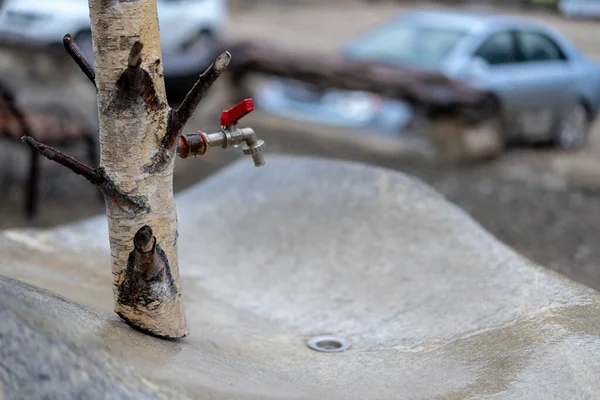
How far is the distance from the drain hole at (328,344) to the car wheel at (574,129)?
6.63 m

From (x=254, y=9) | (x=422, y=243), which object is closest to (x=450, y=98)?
(x=422, y=243)

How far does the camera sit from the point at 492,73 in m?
8.09

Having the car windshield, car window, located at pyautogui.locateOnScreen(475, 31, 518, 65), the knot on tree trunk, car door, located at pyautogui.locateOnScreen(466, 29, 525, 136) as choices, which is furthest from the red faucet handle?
car window, located at pyautogui.locateOnScreen(475, 31, 518, 65)

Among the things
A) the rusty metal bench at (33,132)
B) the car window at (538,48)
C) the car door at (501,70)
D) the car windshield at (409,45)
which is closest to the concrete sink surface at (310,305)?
the rusty metal bench at (33,132)

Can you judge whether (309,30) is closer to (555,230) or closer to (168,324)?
(555,230)

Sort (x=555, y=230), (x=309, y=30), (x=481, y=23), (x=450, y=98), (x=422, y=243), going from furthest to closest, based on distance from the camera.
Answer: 1. (x=309, y=30)
2. (x=481, y=23)
3. (x=450, y=98)
4. (x=555, y=230)
5. (x=422, y=243)

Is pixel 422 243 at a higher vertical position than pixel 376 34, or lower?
lower

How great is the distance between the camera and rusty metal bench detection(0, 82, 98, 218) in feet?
18.6

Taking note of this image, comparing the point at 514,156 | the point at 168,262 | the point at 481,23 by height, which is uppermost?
the point at 481,23

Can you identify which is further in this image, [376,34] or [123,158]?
[376,34]

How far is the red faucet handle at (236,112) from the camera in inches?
93.1

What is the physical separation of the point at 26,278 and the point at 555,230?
4.18 metres

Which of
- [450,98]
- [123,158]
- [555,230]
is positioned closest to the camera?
[123,158]

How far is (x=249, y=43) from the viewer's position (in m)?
9.73
